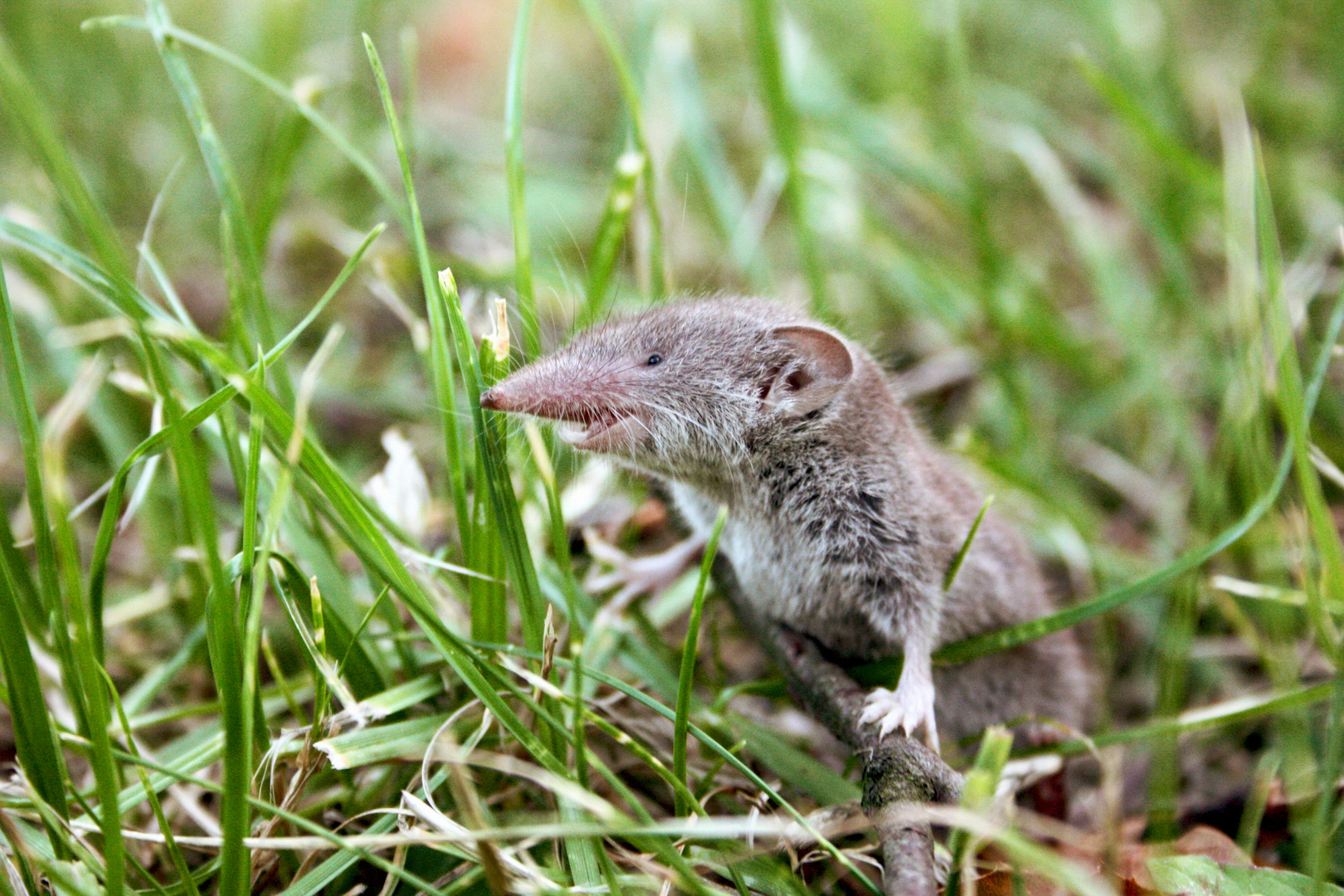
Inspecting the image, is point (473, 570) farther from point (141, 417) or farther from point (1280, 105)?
point (1280, 105)

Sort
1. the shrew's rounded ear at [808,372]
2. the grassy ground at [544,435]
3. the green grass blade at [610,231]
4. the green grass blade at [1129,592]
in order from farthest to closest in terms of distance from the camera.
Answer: the green grass blade at [610,231], the shrew's rounded ear at [808,372], the green grass blade at [1129,592], the grassy ground at [544,435]

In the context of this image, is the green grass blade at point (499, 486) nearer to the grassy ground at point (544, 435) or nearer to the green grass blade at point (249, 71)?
the grassy ground at point (544, 435)

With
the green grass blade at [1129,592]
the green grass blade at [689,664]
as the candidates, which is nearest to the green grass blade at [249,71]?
the green grass blade at [689,664]

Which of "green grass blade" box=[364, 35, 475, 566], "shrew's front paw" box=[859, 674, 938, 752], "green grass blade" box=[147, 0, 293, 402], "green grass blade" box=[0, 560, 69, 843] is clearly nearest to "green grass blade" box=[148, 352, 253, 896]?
"green grass blade" box=[0, 560, 69, 843]

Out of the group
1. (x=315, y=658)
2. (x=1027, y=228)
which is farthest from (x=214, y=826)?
(x=1027, y=228)

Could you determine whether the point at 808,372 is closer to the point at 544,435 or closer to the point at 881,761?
the point at 544,435
